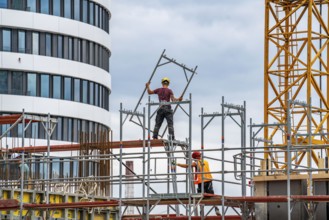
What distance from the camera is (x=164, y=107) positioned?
1380 inches

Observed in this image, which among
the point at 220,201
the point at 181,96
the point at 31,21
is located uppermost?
the point at 31,21

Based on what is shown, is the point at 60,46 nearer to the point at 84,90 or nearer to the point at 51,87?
the point at 51,87

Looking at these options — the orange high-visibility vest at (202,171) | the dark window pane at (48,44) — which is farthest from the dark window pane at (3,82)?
the orange high-visibility vest at (202,171)

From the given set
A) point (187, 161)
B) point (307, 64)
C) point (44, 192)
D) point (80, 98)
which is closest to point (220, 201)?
point (187, 161)

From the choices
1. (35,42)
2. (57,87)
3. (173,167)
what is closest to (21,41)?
(35,42)

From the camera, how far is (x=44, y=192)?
38.2 m

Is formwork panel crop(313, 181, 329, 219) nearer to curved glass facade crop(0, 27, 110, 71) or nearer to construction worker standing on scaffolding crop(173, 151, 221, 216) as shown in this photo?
construction worker standing on scaffolding crop(173, 151, 221, 216)

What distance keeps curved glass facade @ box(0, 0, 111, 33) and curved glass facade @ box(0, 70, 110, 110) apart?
4253 mm

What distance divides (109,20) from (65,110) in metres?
9.65

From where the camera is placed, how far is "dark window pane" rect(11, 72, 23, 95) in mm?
73500

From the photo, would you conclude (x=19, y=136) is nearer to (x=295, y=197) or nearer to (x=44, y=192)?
(x=44, y=192)

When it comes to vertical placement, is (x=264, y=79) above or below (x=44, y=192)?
above

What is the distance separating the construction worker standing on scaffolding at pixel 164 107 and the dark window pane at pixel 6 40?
126 ft

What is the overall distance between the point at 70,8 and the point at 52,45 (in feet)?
9.88
